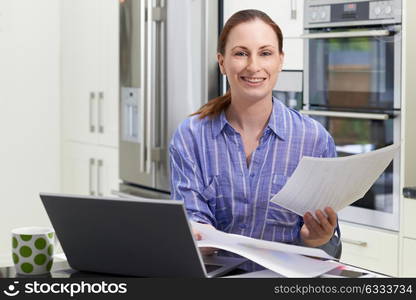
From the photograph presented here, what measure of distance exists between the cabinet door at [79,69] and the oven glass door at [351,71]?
1.61m

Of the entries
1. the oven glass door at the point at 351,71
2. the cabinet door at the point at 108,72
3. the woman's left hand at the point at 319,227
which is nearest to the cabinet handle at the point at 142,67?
the cabinet door at the point at 108,72

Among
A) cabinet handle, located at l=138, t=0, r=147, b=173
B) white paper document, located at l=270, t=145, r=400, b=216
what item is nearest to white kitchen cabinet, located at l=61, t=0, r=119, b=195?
cabinet handle, located at l=138, t=0, r=147, b=173

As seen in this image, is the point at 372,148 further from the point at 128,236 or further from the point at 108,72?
A: the point at 108,72

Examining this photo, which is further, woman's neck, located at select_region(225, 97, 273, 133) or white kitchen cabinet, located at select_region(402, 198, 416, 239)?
white kitchen cabinet, located at select_region(402, 198, 416, 239)

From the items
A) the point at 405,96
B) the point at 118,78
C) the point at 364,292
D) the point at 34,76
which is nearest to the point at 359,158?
the point at 364,292

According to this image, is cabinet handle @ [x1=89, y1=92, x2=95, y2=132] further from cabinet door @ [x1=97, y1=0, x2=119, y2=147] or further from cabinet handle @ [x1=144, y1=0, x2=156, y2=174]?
cabinet handle @ [x1=144, y1=0, x2=156, y2=174]

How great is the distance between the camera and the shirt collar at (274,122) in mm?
1858

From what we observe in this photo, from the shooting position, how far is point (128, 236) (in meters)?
1.34

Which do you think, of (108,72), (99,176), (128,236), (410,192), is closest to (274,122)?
(128,236)

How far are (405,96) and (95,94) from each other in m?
2.06

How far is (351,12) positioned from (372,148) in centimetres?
51

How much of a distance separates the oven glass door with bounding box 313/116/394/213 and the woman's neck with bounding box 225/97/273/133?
39.6 inches

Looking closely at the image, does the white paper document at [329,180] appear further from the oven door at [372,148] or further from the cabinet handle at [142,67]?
the cabinet handle at [142,67]

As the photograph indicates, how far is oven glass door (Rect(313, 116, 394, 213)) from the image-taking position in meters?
2.79
